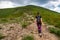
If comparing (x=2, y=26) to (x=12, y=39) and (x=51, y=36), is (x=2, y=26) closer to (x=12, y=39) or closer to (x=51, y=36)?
(x=12, y=39)

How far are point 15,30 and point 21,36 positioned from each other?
10.8 ft

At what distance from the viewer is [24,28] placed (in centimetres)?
3494

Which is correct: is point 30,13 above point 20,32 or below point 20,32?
above

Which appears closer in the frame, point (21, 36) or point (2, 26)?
point (21, 36)

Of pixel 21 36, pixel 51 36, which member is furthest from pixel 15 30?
pixel 51 36

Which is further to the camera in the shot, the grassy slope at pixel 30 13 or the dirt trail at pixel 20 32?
the grassy slope at pixel 30 13

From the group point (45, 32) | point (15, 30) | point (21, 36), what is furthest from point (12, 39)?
point (45, 32)

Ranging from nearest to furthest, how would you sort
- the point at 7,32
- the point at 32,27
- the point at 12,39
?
1. the point at 12,39
2. the point at 7,32
3. the point at 32,27

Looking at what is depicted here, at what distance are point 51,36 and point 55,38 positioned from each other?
728 mm

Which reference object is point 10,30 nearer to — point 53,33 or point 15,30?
point 15,30

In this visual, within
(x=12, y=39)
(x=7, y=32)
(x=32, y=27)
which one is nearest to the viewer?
(x=12, y=39)

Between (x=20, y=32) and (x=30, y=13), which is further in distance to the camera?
(x=30, y=13)

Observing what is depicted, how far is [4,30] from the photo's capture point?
34000mm

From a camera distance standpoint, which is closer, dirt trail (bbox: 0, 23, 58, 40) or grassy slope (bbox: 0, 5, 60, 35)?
dirt trail (bbox: 0, 23, 58, 40)
